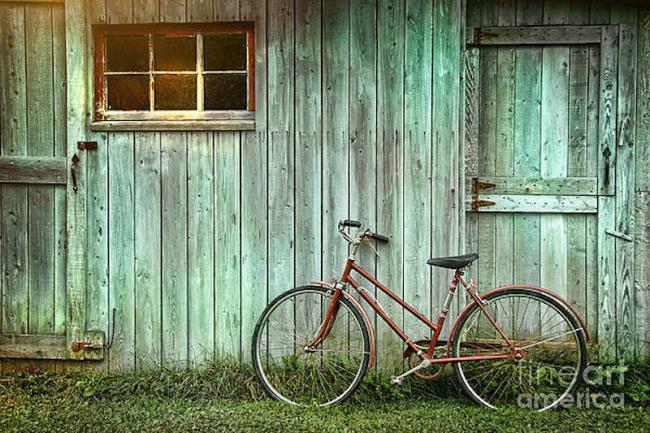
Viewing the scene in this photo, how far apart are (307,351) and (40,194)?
7.57 feet

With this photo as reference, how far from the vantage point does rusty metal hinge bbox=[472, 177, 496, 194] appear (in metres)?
5.49

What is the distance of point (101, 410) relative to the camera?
503 cm

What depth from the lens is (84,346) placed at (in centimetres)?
557

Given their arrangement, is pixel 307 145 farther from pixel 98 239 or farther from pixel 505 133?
pixel 98 239

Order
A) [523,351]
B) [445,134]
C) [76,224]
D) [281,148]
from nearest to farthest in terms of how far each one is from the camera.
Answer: [523,351] < [445,134] < [281,148] < [76,224]

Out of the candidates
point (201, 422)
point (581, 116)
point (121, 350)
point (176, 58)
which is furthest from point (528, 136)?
point (121, 350)

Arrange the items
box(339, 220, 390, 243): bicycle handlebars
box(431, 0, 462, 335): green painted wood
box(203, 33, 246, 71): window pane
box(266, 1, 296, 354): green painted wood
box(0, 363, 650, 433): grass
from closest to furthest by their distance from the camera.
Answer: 1. box(0, 363, 650, 433): grass
2. box(339, 220, 390, 243): bicycle handlebars
3. box(431, 0, 462, 335): green painted wood
4. box(266, 1, 296, 354): green painted wood
5. box(203, 33, 246, 71): window pane

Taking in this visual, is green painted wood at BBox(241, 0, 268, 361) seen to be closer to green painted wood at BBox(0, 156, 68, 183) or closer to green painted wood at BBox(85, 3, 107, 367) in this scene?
green painted wood at BBox(85, 3, 107, 367)

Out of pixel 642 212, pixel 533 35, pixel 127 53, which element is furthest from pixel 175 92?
pixel 642 212

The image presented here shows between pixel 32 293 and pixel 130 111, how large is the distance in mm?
1543

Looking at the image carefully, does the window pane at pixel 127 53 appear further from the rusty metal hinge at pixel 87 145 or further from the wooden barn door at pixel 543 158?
the wooden barn door at pixel 543 158

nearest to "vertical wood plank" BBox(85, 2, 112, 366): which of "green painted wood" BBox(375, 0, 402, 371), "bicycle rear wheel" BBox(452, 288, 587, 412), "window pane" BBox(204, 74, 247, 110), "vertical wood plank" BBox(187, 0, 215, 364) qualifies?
"vertical wood plank" BBox(187, 0, 215, 364)

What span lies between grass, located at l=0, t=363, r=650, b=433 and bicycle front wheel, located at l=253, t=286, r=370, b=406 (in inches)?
→ 5.8

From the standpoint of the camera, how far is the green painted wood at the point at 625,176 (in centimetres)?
536
